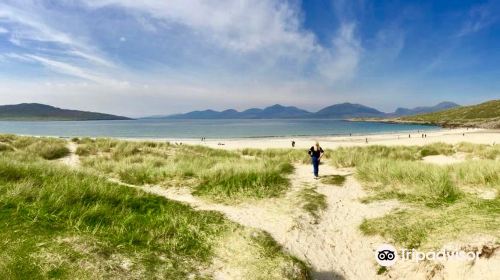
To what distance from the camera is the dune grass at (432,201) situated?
709 cm

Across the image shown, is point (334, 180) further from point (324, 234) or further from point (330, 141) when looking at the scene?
point (330, 141)

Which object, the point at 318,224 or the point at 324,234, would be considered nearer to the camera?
the point at 324,234

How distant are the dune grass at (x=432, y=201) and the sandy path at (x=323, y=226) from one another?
0.57 m

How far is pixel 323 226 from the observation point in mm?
8930

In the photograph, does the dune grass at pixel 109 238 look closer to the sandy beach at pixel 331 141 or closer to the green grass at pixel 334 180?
the green grass at pixel 334 180

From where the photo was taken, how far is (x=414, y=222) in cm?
793

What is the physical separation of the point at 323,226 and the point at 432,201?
3561mm

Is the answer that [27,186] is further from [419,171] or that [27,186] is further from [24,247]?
[419,171]

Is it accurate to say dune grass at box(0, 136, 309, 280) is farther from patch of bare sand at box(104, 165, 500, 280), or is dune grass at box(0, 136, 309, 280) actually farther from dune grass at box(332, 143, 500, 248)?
dune grass at box(332, 143, 500, 248)

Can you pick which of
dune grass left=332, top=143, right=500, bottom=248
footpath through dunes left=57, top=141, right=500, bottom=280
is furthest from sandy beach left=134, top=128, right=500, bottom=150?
footpath through dunes left=57, top=141, right=500, bottom=280

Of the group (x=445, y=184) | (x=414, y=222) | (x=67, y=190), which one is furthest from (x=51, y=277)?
(x=445, y=184)

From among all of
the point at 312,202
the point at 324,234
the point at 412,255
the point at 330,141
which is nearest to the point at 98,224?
the point at 324,234

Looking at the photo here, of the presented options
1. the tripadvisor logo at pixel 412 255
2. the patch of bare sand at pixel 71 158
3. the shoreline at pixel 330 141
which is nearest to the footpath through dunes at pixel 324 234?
the tripadvisor logo at pixel 412 255

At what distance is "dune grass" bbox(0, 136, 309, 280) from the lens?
5.16m
